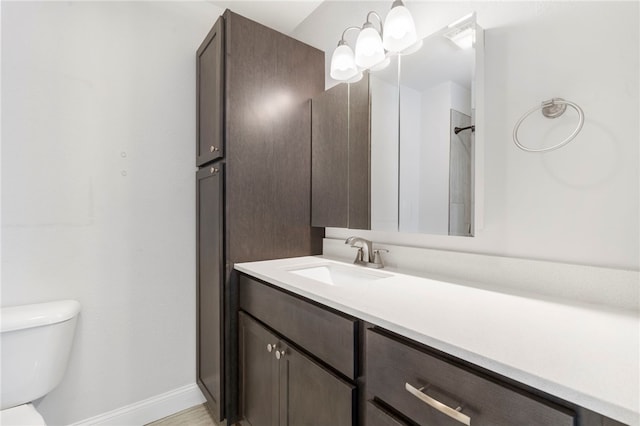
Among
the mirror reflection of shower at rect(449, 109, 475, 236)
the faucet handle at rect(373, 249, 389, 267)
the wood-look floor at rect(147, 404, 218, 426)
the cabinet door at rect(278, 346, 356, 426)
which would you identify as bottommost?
the wood-look floor at rect(147, 404, 218, 426)

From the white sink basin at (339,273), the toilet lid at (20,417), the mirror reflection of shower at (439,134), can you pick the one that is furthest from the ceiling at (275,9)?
the toilet lid at (20,417)

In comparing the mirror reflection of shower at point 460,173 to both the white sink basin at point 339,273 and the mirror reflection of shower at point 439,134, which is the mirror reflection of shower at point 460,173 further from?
the white sink basin at point 339,273

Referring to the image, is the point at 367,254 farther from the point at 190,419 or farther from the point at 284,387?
the point at 190,419

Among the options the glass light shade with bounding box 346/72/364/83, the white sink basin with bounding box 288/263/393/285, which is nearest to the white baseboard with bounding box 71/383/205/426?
the white sink basin with bounding box 288/263/393/285

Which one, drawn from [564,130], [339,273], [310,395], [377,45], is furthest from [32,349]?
[564,130]

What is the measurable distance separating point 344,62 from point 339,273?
3.48ft

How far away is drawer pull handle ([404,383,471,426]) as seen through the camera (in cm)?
57

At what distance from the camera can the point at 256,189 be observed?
155 centimetres

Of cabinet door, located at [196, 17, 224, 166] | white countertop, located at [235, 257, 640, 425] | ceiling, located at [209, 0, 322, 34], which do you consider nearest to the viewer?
white countertop, located at [235, 257, 640, 425]

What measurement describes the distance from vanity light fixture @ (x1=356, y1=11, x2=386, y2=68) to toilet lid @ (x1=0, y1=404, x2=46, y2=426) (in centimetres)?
190

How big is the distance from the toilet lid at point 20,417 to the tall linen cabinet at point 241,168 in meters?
0.66

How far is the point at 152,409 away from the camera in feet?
5.56

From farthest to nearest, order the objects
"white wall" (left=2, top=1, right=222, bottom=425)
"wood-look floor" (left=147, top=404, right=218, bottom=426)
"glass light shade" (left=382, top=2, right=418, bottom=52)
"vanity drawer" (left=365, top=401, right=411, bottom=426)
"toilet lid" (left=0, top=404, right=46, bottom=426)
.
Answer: "wood-look floor" (left=147, top=404, right=218, bottom=426) → "white wall" (left=2, top=1, right=222, bottom=425) → "glass light shade" (left=382, top=2, right=418, bottom=52) → "toilet lid" (left=0, top=404, right=46, bottom=426) → "vanity drawer" (left=365, top=401, right=411, bottom=426)

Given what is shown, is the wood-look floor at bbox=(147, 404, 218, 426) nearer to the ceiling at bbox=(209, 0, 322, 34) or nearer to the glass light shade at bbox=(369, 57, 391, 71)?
the glass light shade at bbox=(369, 57, 391, 71)
